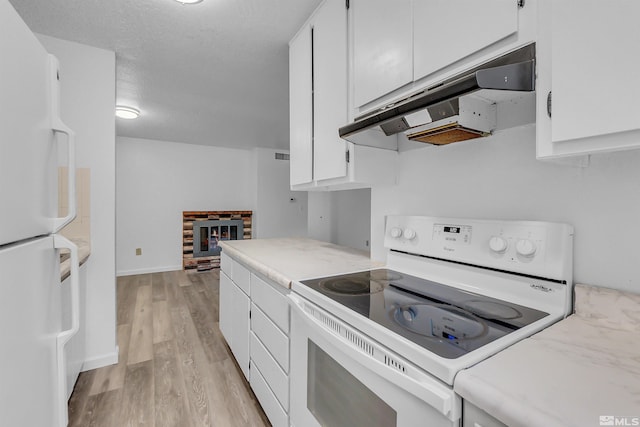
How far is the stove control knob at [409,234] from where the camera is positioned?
1.38m

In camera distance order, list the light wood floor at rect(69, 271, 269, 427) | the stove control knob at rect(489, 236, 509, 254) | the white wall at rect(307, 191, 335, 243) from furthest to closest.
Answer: the white wall at rect(307, 191, 335, 243) → the light wood floor at rect(69, 271, 269, 427) → the stove control knob at rect(489, 236, 509, 254)

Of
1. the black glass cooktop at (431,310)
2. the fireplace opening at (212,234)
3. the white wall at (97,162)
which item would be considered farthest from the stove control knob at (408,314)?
the fireplace opening at (212,234)

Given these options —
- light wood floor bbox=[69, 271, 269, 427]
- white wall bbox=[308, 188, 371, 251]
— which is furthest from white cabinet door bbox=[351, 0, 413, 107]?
white wall bbox=[308, 188, 371, 251]

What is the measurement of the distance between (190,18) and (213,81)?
95 centimetres

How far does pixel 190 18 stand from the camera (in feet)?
5.82

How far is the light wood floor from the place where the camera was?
1.69 m

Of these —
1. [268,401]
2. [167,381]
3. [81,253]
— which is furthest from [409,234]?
[81,253]

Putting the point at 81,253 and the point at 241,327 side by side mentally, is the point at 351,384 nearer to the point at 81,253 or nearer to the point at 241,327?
the point at 241,327

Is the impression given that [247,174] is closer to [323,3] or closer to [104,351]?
[104,351]

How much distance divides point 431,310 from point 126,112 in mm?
3907

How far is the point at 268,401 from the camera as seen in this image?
157 cm

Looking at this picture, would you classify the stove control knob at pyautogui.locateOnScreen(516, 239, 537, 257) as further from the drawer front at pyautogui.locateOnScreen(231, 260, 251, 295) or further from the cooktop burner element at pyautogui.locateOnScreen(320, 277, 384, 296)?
the drawer front at pyautogui.locateOnScreen(231, 260, 251, 295)

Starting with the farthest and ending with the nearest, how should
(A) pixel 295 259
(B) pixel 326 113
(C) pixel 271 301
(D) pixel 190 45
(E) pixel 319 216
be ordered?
(E) pixel 319 216
(D) pixel 190 45
(A) pixel 295 259
(B) pixel 326 113
(C) pixel 271 301

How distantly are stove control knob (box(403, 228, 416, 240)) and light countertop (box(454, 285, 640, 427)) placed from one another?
0.63 meters
